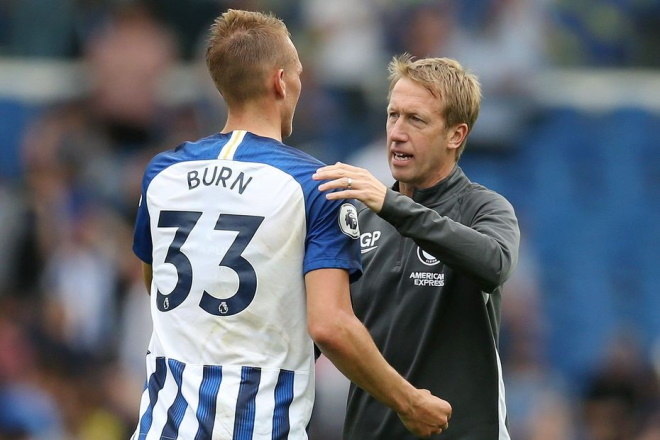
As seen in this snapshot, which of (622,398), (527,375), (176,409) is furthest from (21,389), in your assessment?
(176,409)

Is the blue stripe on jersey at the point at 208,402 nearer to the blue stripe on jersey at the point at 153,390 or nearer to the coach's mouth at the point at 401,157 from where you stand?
the blue stripe on jersey at the point at 153,390

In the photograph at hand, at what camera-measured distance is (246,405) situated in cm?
428

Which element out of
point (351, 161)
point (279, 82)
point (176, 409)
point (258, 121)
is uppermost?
point (279, 82)

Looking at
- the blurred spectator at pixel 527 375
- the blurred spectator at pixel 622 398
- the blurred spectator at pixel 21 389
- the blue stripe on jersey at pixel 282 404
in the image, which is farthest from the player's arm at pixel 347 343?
the blurred spectator at pixel 527 375

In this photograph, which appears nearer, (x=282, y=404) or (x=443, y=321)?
(x=282, y=404)

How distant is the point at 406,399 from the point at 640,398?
5.69m

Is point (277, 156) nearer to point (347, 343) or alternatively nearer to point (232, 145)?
point (232, 145)

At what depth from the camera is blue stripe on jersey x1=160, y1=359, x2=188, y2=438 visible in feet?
14.3

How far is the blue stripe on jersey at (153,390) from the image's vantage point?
443 centimetres

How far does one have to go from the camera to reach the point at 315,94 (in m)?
10.6

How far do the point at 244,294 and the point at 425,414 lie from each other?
747mm

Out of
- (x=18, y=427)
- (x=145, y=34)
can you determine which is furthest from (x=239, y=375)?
(x=145, y=34)

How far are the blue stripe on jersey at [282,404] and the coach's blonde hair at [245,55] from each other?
983 mm

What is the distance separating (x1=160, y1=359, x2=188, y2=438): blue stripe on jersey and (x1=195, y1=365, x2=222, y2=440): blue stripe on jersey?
0.22 ft
